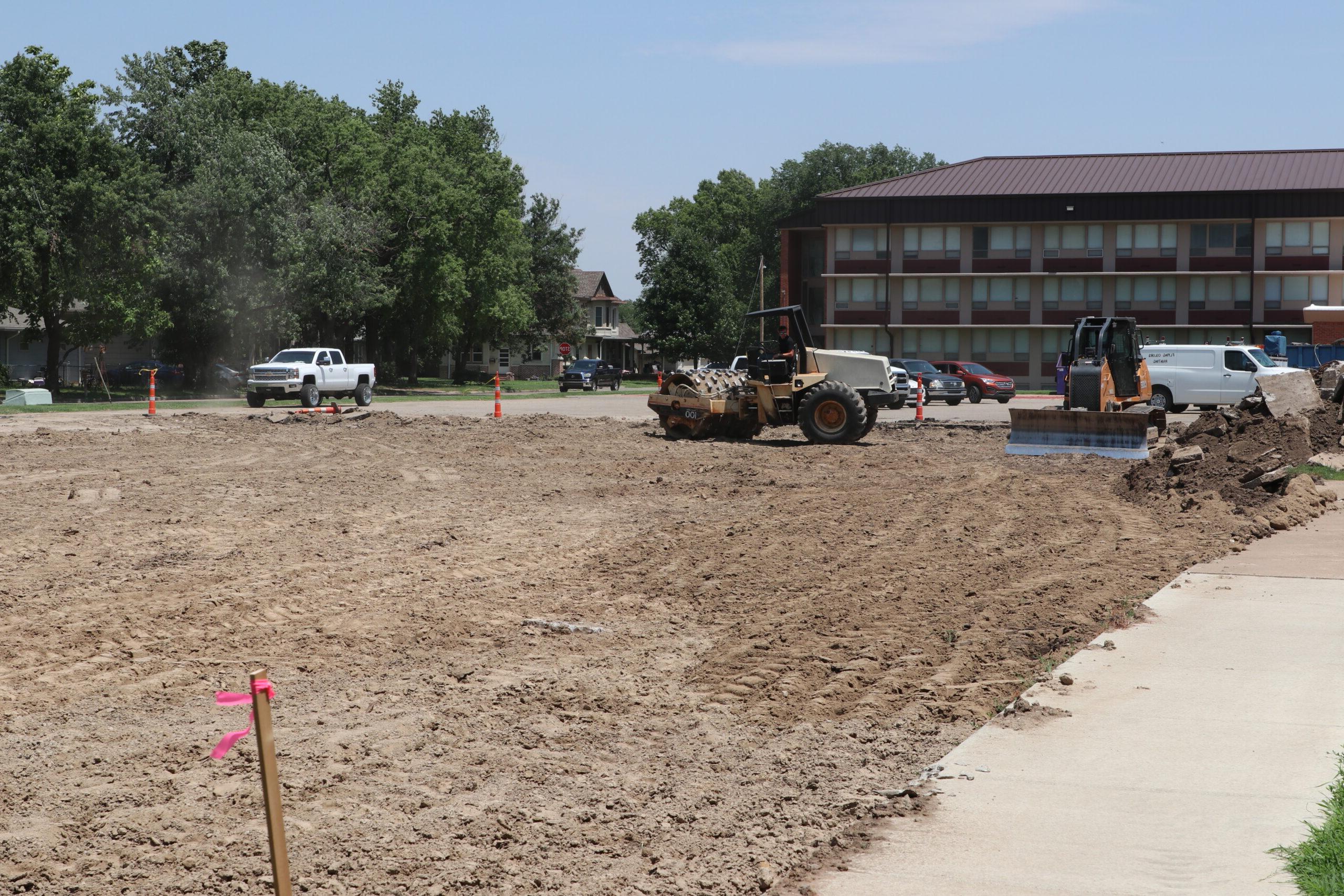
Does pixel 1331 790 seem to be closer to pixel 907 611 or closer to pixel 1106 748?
pixel 1106 748

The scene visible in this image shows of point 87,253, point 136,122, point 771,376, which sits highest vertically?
point 136,122

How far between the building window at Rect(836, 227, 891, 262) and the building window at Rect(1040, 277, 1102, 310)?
962 cm

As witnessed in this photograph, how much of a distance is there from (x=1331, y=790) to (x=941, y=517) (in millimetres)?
9016

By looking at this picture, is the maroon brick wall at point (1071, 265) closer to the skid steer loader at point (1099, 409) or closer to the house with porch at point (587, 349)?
the house with porch at point (587, 349)

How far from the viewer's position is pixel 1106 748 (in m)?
6.39

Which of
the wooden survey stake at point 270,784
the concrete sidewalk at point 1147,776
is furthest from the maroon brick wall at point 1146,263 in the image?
the wooden survey stake at point 270,784

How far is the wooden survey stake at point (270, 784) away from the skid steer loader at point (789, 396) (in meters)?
20.0

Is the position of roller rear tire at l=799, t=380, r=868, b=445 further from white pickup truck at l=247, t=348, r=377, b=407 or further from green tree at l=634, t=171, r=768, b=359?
green tree at l=634, t=171, r=768, b=359

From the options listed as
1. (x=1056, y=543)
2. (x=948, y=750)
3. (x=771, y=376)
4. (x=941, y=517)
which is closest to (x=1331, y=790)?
Answer: (x=948, y=750)

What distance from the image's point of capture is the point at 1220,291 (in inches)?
2916

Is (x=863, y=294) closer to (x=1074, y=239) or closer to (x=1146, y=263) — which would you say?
(x=1074, y=239)

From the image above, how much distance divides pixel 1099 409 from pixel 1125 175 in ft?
188

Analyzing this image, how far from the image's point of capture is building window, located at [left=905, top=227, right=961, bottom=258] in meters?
77.6

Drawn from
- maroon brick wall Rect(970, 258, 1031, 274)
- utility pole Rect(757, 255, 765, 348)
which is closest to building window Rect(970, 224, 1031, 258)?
maroon brick wall Rect(970, 258, 1031, 274)
